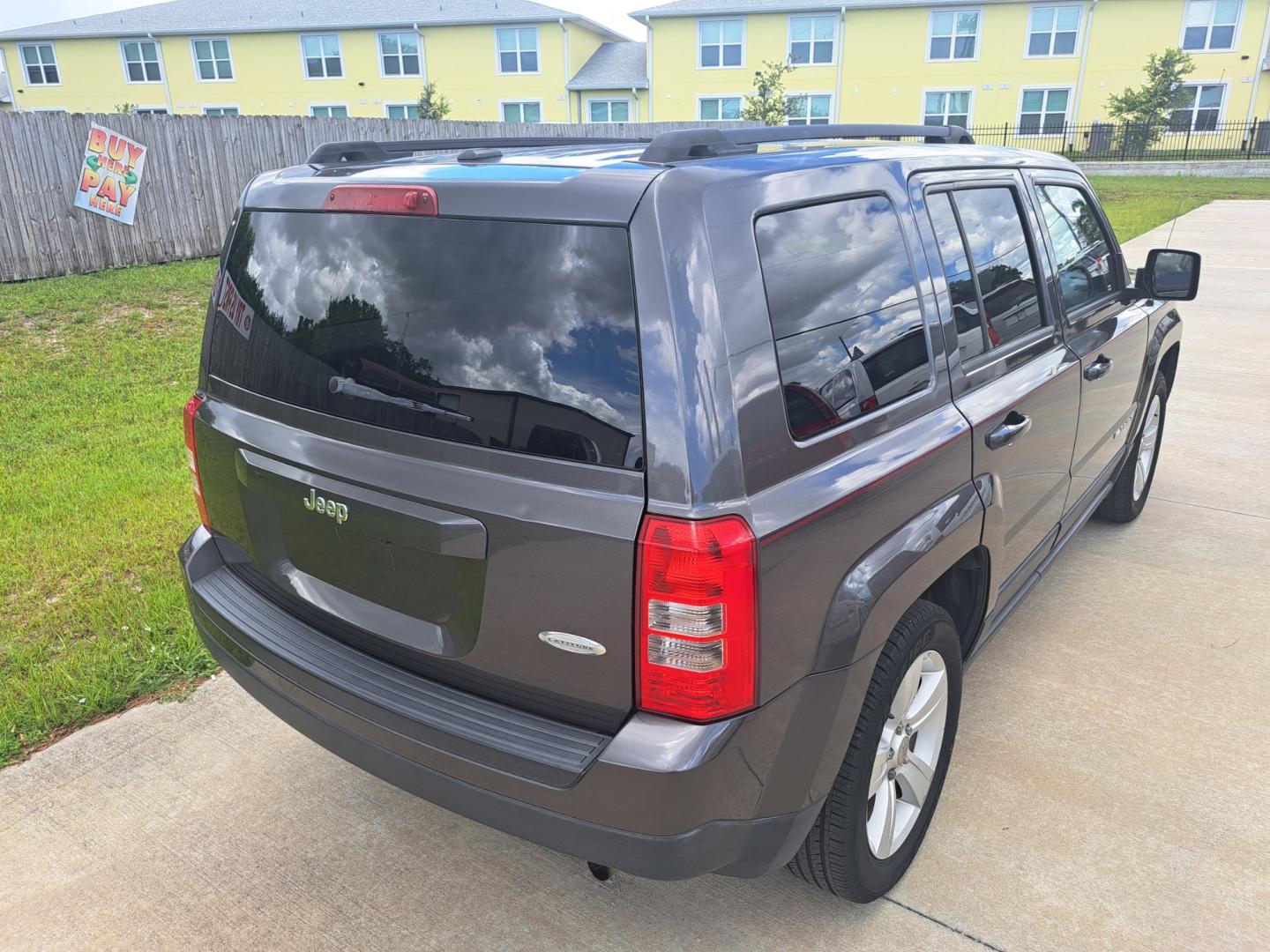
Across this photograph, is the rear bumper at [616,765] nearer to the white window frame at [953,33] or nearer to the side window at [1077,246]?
the side window at [1077,246]

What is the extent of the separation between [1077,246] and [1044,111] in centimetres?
3928

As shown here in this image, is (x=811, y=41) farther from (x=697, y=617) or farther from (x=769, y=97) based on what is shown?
(x=697, y=617)

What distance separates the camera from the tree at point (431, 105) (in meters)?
39.4

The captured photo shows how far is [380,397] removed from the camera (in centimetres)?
209

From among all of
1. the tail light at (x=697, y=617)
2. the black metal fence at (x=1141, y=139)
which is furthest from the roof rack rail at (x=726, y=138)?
the black metal fence at (x=1141, y=139)

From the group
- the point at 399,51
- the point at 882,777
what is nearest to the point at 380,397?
the point at 882,777

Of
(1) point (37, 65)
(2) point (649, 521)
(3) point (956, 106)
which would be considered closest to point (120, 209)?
(2) point (649, 521)

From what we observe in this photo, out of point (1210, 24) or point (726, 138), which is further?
point (1210, 24)

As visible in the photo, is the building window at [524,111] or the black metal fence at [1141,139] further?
the building window at [524,111]

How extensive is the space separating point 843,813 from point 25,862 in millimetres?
2277

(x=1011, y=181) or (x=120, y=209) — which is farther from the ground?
(x=1011, y=181)

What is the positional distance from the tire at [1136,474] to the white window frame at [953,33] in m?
37.4

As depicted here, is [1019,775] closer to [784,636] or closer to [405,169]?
[784,636]

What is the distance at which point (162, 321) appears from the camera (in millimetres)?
9281
